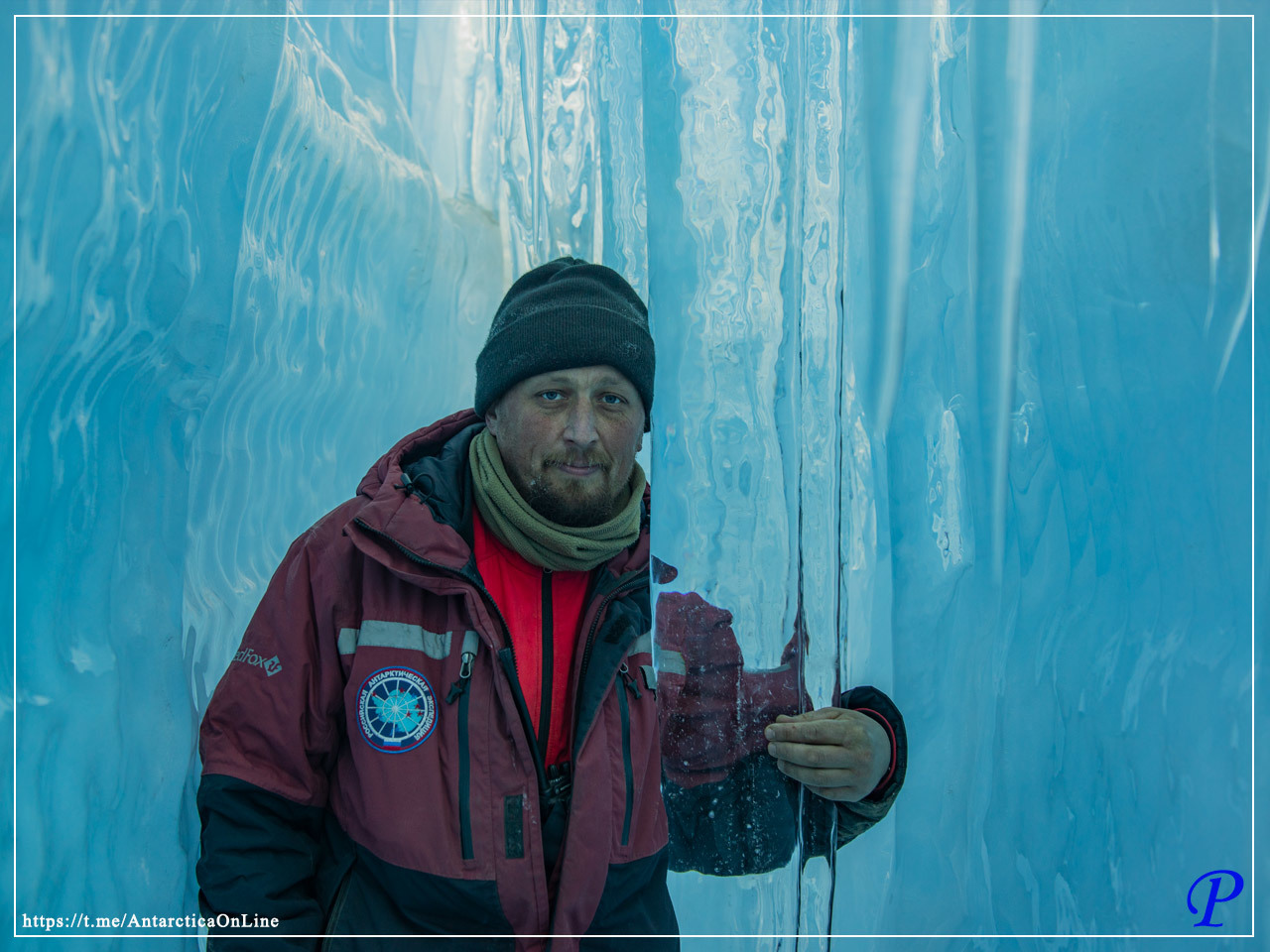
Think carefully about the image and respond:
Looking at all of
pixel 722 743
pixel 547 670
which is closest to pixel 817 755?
pixel 722 743

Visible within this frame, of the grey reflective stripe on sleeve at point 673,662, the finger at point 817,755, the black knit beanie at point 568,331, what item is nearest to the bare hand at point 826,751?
the finger at point 817,755

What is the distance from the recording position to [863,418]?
3.69 feet

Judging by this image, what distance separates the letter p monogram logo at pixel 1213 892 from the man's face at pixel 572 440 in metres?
1.00

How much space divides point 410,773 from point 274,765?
0.18 meters

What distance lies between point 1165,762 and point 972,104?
1.03 m

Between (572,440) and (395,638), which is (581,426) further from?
(395,638)

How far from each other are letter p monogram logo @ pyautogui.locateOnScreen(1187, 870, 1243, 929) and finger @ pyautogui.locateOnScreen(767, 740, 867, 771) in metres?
0.61

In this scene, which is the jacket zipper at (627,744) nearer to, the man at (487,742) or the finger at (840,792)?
the man at (487,742)

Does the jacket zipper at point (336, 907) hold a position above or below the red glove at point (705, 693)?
below

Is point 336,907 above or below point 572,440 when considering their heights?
below

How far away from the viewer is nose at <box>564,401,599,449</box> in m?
1.20

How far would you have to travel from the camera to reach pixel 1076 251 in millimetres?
1219

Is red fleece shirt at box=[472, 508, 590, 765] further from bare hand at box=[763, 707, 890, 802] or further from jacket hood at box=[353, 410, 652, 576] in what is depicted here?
bare hand at box=[763, 707, 890, 802]

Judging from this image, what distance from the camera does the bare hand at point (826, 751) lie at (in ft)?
3.12
